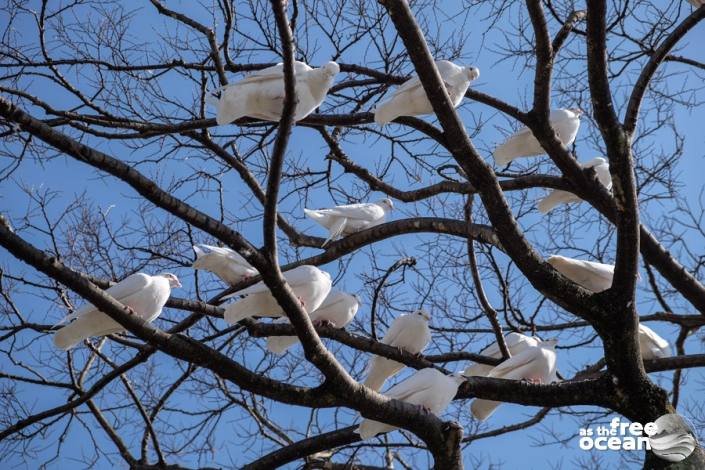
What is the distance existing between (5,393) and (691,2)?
5.20 m

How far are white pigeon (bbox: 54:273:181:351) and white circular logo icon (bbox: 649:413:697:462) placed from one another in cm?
249

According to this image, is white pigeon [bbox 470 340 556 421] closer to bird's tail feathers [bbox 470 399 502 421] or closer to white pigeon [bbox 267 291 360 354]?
bird's tail feathers [bbox 470 399 502 421]

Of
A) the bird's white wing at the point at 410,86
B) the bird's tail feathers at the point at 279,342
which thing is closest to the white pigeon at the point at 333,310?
the bird's tail feathers at the point at 279,342

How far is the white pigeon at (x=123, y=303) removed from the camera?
409cm

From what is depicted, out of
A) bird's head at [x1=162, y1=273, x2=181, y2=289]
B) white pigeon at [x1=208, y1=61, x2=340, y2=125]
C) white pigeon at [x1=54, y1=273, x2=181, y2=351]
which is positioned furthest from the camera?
bird's head at [x1=162, y1=273, x2=181, y2=289]

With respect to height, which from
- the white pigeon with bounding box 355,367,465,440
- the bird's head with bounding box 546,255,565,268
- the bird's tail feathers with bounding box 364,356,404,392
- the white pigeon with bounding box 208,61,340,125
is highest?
the white pigeon with bounding box 208,61,340,125

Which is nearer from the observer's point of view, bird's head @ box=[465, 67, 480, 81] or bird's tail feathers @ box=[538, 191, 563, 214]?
bird's head @ box=[465, 67, 480, 81]

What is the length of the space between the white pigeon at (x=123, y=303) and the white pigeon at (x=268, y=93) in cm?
98

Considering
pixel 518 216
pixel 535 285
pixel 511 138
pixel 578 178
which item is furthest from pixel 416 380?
pixel 518 216

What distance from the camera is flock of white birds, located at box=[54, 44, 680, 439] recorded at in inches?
159

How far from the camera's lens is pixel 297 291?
172 inches

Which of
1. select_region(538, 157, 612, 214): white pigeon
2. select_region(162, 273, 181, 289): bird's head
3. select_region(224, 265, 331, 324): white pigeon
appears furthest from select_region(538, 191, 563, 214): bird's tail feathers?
select_region(162, 273, 181, 289): bird's head

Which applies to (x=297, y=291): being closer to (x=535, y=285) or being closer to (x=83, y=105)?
(x=535, y=285)

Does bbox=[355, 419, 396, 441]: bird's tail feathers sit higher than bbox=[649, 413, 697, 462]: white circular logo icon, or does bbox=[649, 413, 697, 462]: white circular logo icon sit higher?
bbox=[355, 419, 396, 441]: bird's tail feathers
